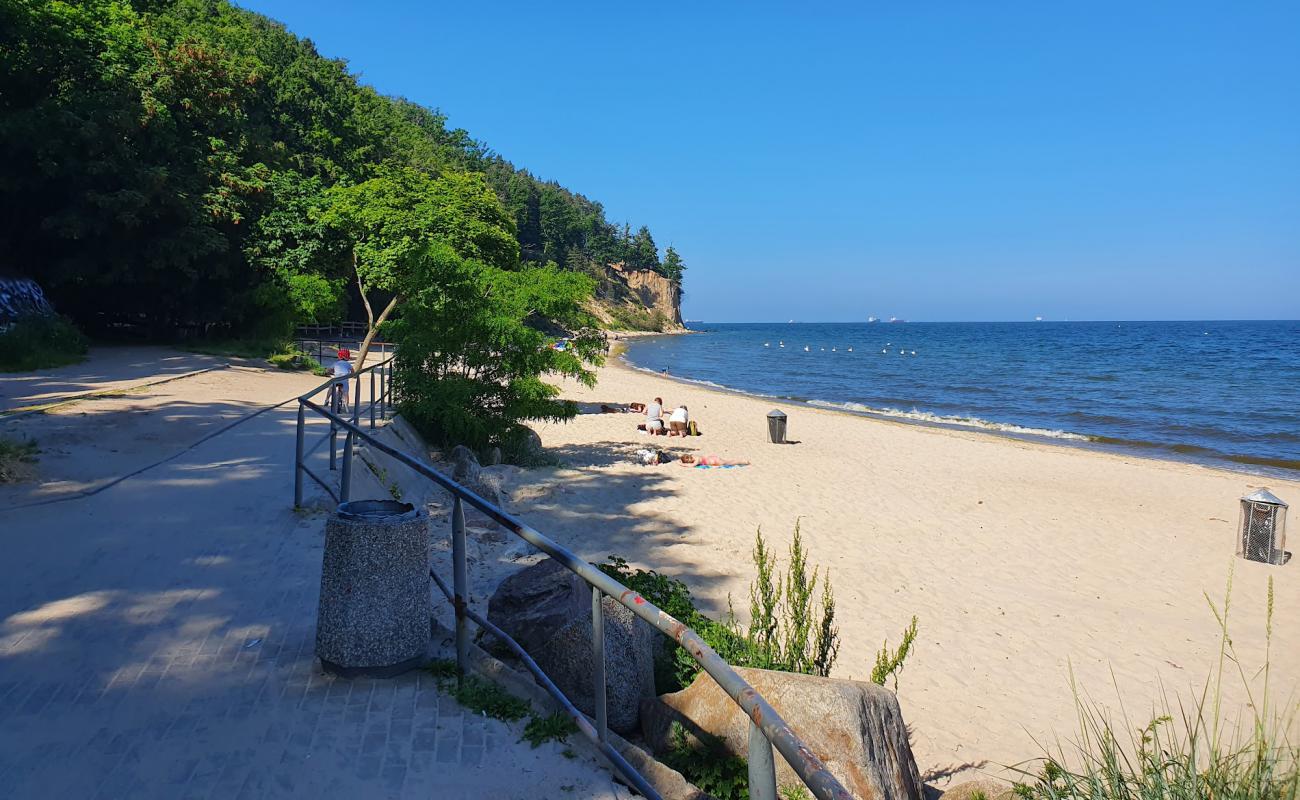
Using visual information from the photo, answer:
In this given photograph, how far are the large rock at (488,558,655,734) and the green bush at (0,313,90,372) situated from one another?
15321 mm

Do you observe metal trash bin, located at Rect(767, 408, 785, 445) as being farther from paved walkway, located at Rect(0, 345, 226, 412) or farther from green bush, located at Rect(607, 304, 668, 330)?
green bush, located at Rect(607, 304, 668, 330)

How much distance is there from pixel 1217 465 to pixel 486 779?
21.7 meters

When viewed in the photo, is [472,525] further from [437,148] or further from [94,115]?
[437,148]

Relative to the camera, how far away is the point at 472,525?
28.9ft

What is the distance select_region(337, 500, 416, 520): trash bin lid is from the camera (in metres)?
3.98

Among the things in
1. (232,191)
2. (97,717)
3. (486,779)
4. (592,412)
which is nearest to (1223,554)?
(486,779)

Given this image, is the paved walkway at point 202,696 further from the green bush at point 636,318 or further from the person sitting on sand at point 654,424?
the green bush at point 636,318

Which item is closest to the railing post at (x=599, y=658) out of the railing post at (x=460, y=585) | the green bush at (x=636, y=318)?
the railing post at (x=460, y=585)

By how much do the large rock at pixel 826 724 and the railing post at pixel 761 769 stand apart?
153 centimetres

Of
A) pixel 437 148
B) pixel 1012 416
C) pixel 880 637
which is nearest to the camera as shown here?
pixel 880 637


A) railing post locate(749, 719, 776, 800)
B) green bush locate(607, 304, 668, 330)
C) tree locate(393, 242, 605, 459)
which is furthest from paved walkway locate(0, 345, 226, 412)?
green bush locate(607, 304, 668, 330)

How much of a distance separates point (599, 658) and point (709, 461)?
1258cm

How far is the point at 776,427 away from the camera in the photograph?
18766mm

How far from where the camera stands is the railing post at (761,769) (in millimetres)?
1960
